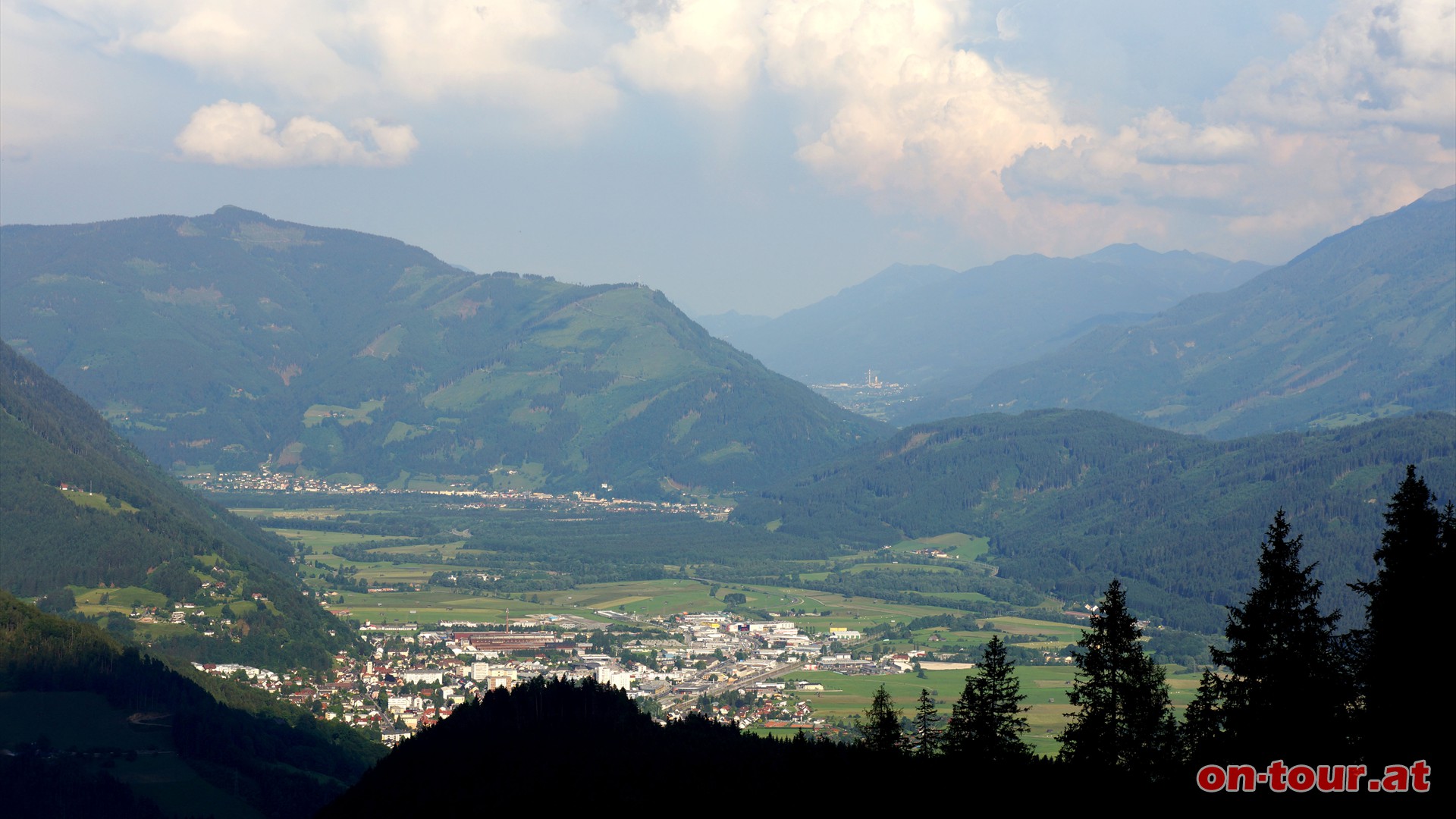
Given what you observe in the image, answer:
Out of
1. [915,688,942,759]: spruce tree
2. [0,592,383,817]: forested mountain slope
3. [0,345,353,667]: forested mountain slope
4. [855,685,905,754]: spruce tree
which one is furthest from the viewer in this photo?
[0,345,353,667]: forested mountain slope

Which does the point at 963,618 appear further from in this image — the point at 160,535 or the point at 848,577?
the point at 160,535

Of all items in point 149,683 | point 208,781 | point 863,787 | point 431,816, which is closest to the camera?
point 863,787

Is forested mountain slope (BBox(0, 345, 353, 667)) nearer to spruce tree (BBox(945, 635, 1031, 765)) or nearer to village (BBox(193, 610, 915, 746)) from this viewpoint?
village (BBox(193, 610, 915, 746))

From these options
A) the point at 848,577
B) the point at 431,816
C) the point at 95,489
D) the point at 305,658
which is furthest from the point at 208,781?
the point at 848,577

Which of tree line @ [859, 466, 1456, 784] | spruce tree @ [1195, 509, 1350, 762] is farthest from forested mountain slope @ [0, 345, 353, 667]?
spruce tree @ [1195, 509, 1350, 762]

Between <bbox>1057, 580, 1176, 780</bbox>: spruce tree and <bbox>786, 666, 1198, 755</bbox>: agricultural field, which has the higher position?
<bbox>1057, 580, 1176, 780</bbox>: spruce tree

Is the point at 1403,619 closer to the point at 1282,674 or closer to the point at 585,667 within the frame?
the point at 1282,674
